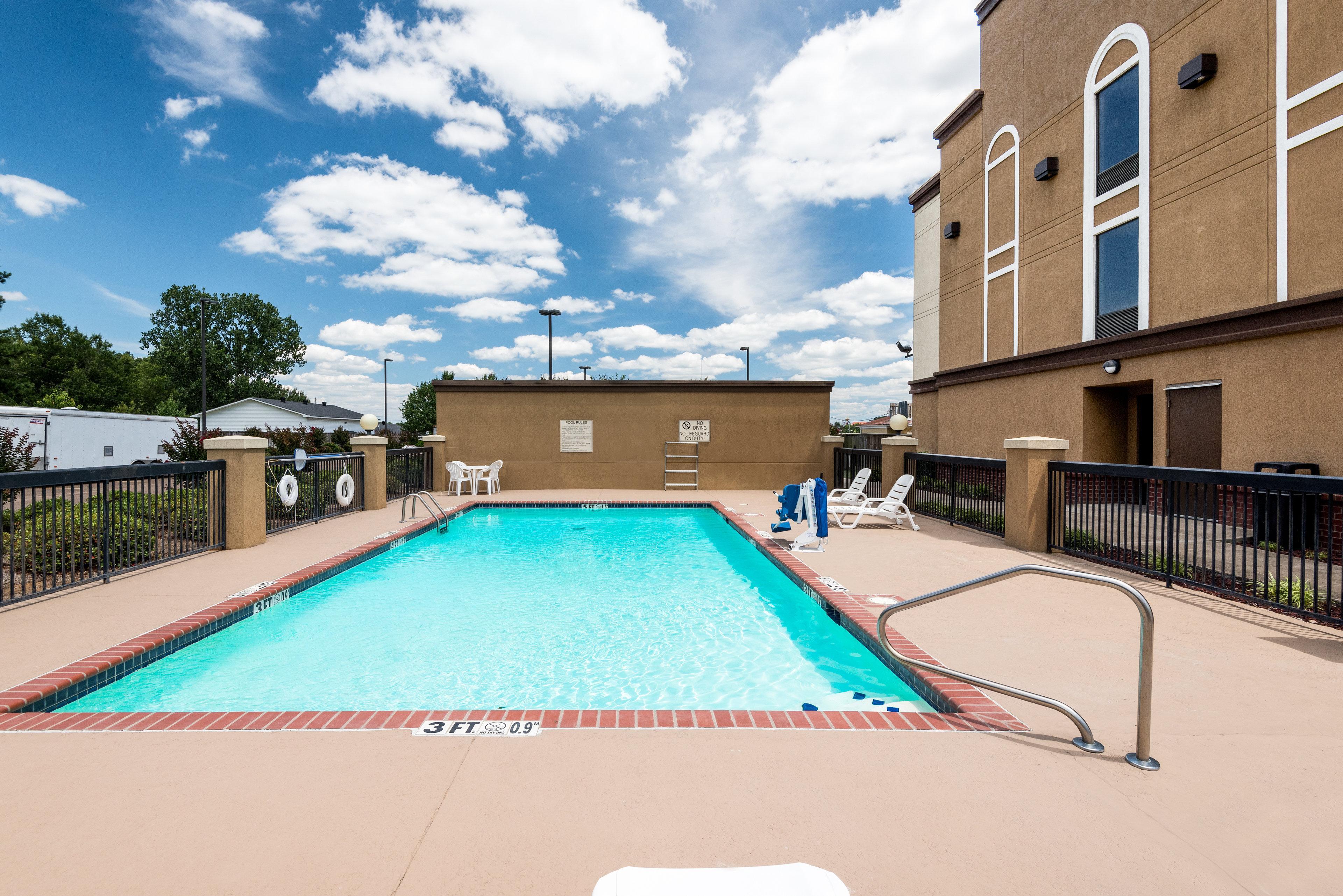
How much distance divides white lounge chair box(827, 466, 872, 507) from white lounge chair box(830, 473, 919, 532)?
0.57 ft

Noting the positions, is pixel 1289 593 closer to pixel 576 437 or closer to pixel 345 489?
pixel 345 489

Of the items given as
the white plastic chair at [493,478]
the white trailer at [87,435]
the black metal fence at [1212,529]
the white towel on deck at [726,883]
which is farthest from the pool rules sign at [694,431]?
the white towel on deck at [726,883]

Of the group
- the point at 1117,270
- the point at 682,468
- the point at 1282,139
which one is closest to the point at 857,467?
the point at 682,468

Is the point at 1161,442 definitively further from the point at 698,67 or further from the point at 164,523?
the point at 164,523

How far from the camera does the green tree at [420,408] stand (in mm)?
51875

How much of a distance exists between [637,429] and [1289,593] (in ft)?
43.8

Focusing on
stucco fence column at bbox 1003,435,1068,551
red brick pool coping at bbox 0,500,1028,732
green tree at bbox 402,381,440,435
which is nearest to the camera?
red brick pool coping at bbox 0,500,1028,732

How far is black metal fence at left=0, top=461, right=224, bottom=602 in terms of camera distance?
5.47m

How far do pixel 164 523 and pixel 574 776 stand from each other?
7.88 m

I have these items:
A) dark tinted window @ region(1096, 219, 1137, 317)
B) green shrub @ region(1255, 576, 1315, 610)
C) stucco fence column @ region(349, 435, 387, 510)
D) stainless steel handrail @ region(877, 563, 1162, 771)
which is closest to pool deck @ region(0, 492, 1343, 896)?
stainless steel handrail @ region(877, 563, 1162, 771)

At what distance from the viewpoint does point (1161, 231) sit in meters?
10.9

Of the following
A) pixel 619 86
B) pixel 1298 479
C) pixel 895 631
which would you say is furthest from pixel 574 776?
pixel 619 86

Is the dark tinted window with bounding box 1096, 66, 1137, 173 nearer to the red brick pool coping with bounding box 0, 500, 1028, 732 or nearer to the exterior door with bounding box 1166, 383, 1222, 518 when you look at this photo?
the exterior door with bounding box 1166, 383, 1222, 518

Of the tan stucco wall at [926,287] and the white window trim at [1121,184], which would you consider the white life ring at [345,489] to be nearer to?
the white window trim at [1121,184]
